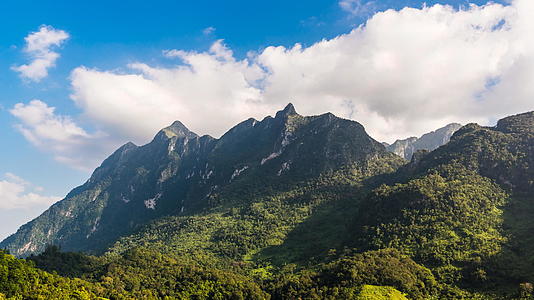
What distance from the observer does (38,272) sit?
131250mm

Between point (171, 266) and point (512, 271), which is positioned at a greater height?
point (171, 266)

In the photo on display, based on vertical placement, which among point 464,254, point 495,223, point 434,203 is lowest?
point 464,254

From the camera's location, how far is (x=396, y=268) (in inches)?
5566

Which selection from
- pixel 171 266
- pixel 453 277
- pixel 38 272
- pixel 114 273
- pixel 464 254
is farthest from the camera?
pixel 171 266

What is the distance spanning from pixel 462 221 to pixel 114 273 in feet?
568

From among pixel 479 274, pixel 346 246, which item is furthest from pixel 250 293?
pixel 479 274

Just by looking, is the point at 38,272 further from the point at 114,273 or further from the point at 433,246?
the point at 433,246

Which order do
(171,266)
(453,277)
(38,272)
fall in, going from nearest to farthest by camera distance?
(38,272)
(453,277)
(171,266)

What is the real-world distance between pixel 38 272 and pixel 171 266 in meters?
66.0

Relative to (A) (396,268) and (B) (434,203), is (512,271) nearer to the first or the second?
(A) (396,268)

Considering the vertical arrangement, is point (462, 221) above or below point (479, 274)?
above

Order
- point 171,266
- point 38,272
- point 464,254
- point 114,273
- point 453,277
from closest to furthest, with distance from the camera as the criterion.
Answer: point 38,272
point 453,277
point 464,254
point 114,273
point 171,266

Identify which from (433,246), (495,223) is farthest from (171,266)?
(495,223)

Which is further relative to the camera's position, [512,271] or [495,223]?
[495,223]
